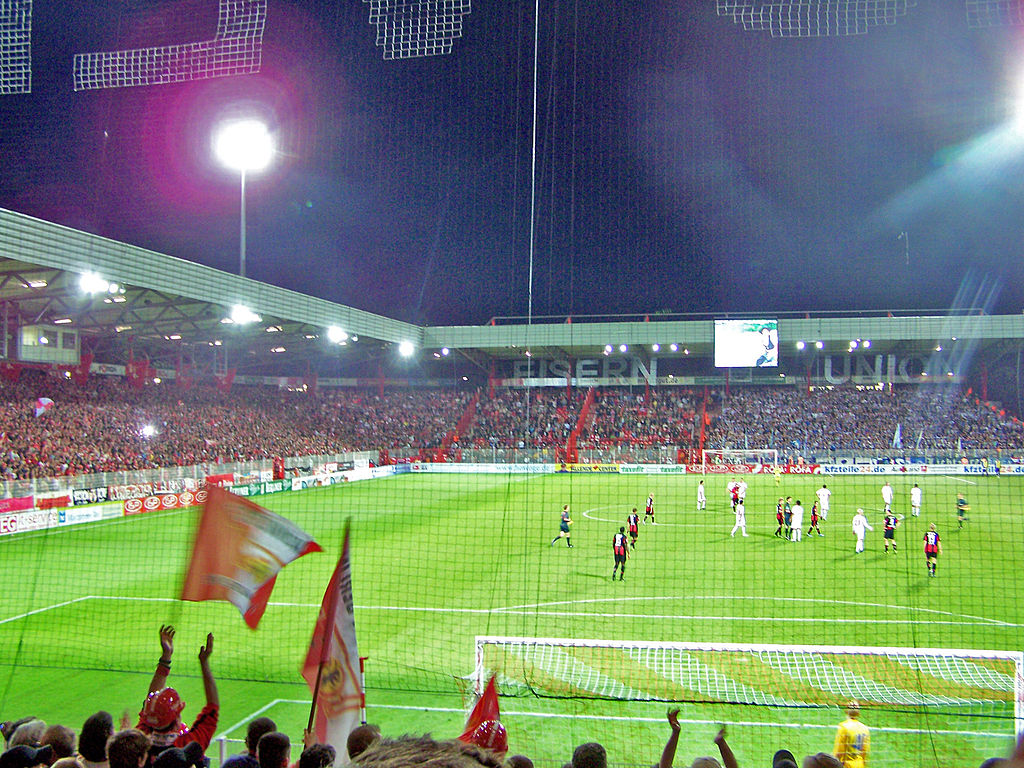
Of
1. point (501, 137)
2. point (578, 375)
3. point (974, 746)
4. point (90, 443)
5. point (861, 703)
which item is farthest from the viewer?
point (578, 375)

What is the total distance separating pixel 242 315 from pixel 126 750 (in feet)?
107

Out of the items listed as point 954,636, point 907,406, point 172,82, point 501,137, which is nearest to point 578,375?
point 907,406

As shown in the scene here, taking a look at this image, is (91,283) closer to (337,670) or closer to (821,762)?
(337,670)

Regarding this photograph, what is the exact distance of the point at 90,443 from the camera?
3048 cm

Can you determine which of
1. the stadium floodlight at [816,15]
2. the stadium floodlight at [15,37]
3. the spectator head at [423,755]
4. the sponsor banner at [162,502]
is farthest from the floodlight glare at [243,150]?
the spectator head at [423,755]

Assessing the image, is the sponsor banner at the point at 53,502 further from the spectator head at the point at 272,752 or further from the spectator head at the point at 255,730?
the spectator head at the point at 272,752

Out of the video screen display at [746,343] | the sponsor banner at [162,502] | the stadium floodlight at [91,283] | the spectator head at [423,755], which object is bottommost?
the sponsor banner at [162,502]

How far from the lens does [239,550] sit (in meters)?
4.55

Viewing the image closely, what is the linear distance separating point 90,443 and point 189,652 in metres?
22.9

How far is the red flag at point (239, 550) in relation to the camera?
4488mm

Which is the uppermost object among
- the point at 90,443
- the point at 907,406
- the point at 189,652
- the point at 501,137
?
the point at 501,137

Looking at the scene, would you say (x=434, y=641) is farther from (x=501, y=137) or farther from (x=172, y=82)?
(x=501, y=137)

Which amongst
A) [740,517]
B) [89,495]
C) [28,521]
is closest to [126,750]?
[740,517]

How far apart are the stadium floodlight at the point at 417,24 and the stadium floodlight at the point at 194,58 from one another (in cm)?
145
